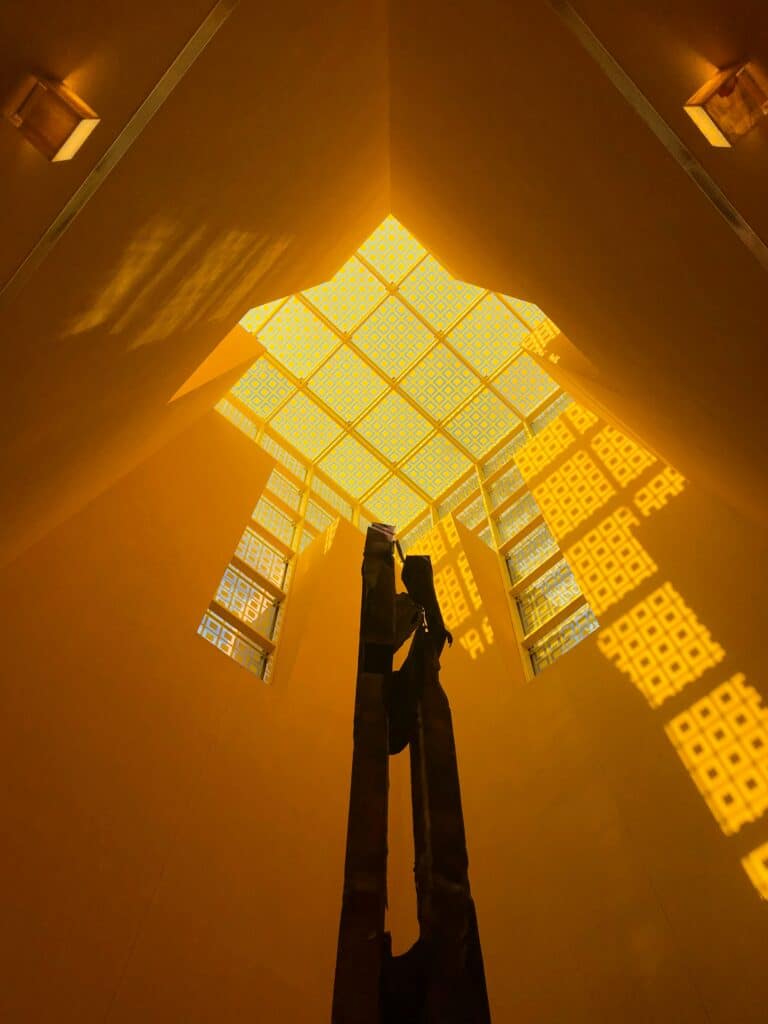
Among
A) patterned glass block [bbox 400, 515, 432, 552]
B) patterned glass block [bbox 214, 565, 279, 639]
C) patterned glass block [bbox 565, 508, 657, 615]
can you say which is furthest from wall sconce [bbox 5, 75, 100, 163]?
patterned glass block [bbox 400, 515, 432, 552]

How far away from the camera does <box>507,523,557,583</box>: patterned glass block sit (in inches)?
517

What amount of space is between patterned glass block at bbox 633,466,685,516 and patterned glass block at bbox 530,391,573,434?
17.5 feet

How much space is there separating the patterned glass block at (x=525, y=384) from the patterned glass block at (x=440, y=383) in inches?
27.8

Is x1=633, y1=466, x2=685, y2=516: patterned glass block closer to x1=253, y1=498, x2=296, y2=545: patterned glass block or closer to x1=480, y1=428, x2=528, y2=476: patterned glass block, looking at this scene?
x1=480, y1=428, x2=528, y2=476: patterned glass block

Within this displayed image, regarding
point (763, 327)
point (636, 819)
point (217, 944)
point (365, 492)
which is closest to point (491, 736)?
point (636, 819)

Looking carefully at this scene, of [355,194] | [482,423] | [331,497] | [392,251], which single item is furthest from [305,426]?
[355,194]

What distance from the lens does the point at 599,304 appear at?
705 cm

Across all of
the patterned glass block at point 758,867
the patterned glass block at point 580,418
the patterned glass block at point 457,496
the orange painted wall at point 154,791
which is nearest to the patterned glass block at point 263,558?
the orange painted wall at point 154,791

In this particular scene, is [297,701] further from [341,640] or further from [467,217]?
[467,217]

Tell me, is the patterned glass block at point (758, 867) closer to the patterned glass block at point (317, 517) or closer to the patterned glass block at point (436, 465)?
the patterned glass block at point (317, 517)

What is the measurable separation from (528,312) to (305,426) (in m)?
5.90

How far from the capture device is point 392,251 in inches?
626

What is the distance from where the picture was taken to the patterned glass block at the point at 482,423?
1748 cm

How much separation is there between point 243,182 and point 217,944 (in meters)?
7.30
